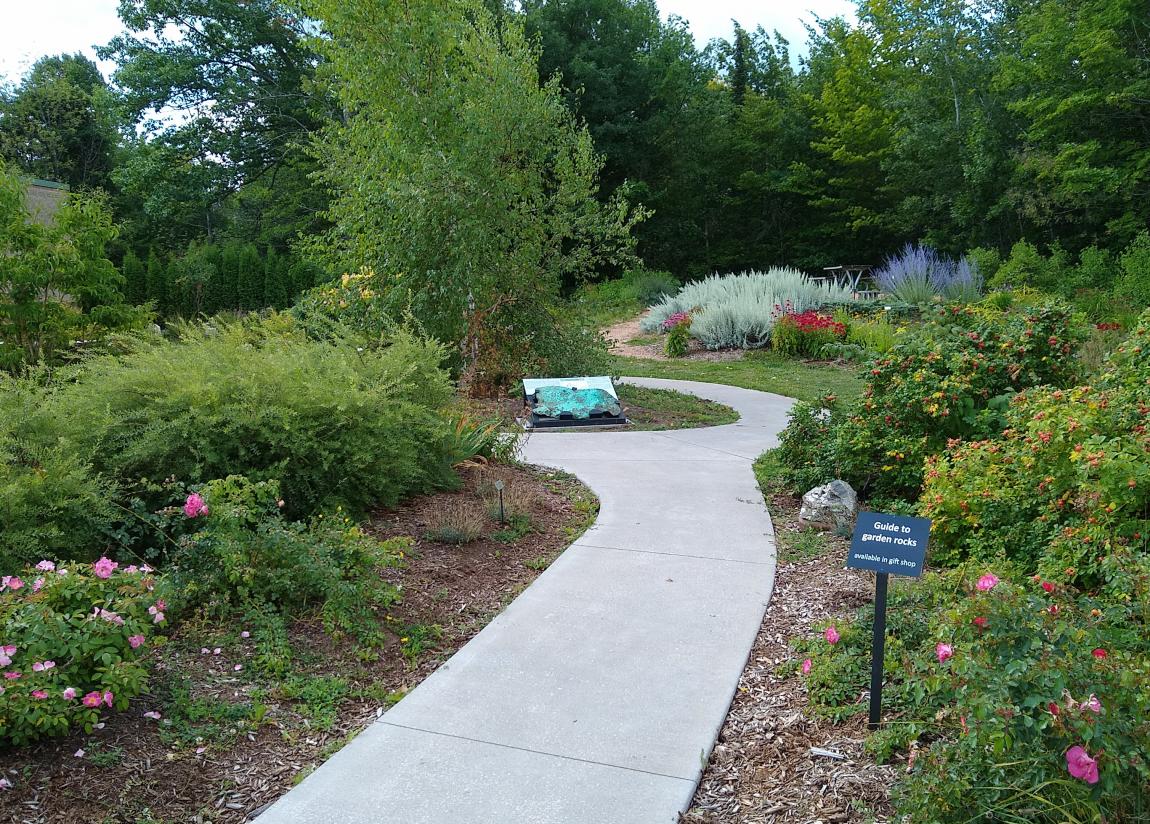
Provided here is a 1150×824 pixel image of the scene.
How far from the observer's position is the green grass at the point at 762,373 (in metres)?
12.9

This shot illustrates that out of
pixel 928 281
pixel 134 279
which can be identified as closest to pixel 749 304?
pixel 928 281

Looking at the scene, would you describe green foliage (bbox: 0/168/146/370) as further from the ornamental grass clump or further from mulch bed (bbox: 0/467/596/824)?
the ornamental grass clump

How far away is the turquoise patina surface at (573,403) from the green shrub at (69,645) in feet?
21.2

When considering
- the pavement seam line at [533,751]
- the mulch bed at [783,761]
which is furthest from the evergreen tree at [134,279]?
the mulch bed at [783,761]

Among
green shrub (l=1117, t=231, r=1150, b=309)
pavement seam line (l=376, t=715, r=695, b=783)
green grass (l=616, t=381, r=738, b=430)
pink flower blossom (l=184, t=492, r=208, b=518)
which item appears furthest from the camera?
green shrub (l=1117, t=231, r=1150, b=309)

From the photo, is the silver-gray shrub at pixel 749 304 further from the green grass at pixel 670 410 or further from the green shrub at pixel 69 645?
the green shrub at pixel 69 645

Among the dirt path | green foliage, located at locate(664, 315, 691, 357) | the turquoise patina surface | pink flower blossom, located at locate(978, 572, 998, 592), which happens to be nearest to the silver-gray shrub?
green foliage, located at locate(664, 315, 691, 357)

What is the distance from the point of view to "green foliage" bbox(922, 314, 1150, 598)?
150 inches

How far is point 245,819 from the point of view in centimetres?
265

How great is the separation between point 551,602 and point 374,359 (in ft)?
8.94

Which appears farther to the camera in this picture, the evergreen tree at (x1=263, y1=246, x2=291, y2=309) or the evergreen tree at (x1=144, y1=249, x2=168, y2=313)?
the evergreen tree at (x1=263, y1=246, x2=291, y2=309)

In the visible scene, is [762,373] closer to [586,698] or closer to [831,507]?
[831,507]

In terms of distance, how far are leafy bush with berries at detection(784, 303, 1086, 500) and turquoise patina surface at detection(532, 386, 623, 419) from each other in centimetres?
365

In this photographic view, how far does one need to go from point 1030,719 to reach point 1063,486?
2495 mm
